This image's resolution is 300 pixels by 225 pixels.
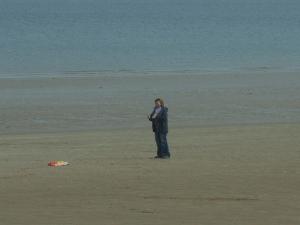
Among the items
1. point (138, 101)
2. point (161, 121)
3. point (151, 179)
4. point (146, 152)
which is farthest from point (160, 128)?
point (138, 101)

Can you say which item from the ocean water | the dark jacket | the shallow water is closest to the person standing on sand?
the dark jacket

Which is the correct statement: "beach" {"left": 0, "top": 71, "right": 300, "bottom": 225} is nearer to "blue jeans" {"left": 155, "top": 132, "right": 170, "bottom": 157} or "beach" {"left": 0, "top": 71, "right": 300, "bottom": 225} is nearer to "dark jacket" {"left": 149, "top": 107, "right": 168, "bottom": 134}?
"blue jeans" {"left": 155, "top": 132, "right": 170, "bottom": 157}

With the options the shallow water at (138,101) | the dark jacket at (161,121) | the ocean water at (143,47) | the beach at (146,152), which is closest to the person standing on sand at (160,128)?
the dark jacket at (161,121)

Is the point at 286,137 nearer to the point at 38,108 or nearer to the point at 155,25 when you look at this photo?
the point at 38,108

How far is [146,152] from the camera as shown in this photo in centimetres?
2230

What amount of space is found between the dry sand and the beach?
0.02 meters

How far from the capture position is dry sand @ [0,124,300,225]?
46.8 ft

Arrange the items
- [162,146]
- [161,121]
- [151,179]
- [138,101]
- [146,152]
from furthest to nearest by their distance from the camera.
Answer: [138,101]
[146,152]
[161,121]
[162,146]
[151,179]

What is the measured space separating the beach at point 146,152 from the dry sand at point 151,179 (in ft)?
0.06

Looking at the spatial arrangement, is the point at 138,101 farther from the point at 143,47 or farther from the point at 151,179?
the point at 143,47

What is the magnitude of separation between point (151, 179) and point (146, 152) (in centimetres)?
446

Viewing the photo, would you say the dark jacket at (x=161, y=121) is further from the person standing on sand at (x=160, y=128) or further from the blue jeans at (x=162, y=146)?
the blue jeans at (x=162, y=146)

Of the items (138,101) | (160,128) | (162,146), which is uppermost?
(138,101)

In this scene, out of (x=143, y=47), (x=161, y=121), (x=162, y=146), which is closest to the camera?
(x=162, y=146)
